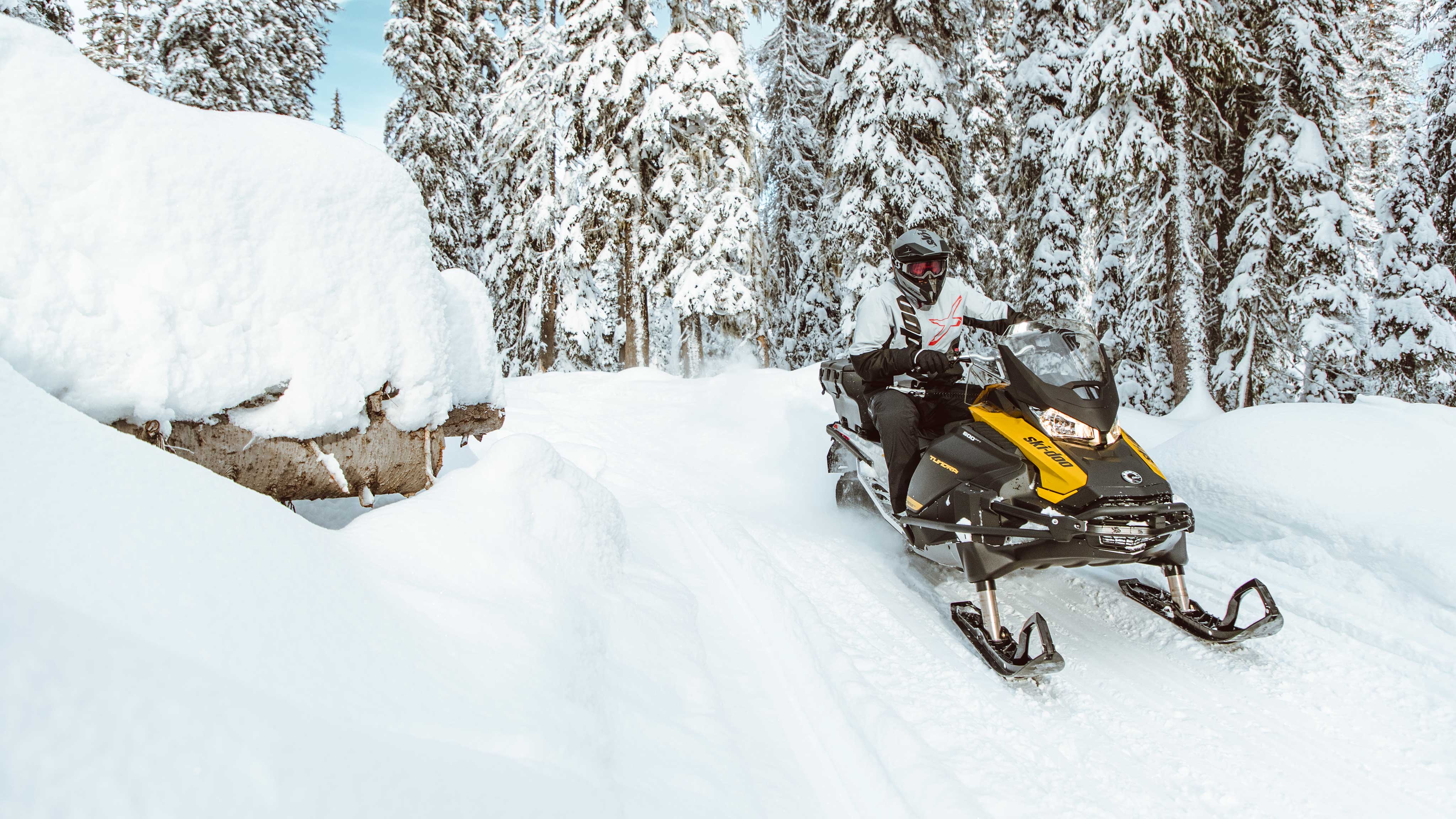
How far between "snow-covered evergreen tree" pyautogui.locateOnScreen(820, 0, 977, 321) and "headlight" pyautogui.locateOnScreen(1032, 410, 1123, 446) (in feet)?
31.1

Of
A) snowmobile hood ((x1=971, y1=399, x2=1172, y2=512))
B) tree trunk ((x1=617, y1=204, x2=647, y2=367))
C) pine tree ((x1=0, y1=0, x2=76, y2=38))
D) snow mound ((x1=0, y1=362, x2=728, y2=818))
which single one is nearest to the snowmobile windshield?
snowmobile hood ((x1=971, y1=399, x2=1172, y2=512))

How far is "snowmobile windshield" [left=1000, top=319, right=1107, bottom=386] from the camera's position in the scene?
11.5 ft

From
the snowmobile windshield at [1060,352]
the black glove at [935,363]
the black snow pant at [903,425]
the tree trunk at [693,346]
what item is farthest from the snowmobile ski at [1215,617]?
the tree trunk at [693,346]

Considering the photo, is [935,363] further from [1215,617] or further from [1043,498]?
[1215,617]

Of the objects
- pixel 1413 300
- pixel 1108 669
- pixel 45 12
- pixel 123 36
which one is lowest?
pixel 1108 669

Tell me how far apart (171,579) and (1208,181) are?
50.7ft

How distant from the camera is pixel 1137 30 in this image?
1043cm

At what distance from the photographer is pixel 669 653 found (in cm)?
287

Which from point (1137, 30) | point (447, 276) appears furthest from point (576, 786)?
point (1137, 30)

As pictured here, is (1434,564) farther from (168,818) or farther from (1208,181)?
(1208,181)

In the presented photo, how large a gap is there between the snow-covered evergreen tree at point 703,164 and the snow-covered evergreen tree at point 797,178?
8.70 feet

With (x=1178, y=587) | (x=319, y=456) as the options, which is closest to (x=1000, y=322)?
(x=1178, y=587)

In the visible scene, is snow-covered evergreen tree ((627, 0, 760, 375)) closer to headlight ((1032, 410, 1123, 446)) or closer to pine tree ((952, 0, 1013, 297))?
pine tree ((952, 0, 1013, 297))

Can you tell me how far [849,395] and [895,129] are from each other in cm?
907
